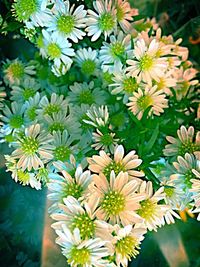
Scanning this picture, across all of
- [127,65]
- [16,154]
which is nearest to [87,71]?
[127,65]

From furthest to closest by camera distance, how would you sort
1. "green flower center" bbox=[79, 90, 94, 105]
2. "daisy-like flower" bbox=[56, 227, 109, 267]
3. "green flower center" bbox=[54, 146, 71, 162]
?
"green flower center" bbox=[79, 90, 94, 105] → "green flower center" bbox=[54, 146, 71, 162] → "daisy-like flower" bbox=[56, 227, 109, 267]

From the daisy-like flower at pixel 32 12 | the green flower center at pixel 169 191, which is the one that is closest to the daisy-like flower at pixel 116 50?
the daisy-like flower at pixel 32 12

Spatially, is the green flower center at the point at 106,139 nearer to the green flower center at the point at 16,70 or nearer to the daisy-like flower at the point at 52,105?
the daisy-like flower at the point at 52,105

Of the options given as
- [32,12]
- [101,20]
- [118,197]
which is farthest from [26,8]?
[118,197]

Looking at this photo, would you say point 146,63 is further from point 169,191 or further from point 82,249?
point 82,249

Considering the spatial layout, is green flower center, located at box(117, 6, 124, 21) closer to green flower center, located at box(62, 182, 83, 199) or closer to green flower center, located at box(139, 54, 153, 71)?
green flower center, located at box(139, 54, 153, 71)

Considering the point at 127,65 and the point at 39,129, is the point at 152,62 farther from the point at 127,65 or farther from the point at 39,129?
the point at 39,129

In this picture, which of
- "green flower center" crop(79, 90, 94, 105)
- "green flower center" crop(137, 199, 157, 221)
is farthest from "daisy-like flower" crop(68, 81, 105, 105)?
"green flower center" crop(137, 199, 157, 221)
